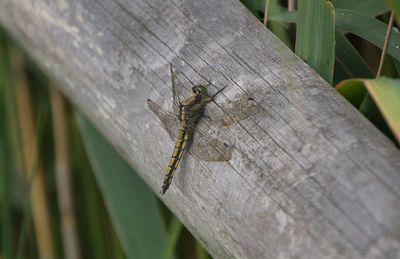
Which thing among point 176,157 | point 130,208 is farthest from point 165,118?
point 130,208

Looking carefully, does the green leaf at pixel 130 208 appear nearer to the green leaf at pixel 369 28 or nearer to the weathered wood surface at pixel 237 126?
the weathered wood surface at pixel 237 126

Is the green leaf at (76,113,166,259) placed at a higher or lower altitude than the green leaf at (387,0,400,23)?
lower

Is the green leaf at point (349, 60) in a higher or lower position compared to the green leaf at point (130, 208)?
higher

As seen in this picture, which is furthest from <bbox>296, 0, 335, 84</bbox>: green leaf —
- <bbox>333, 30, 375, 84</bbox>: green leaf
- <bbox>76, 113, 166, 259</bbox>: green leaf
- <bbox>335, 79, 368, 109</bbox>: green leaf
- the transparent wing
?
<bbox>76, 113, 166, 259</bbox>: green leaf

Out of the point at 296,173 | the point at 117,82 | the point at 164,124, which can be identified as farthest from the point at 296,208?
the point at 117,82

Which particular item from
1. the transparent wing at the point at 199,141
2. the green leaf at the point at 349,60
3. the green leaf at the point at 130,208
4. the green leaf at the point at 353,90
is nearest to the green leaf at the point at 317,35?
the green leaf at the point at 353,90

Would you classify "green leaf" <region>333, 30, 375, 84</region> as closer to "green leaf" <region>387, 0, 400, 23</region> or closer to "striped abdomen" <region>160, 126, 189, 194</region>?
"green leaf" <region>387, 0, 400, 23</region>
